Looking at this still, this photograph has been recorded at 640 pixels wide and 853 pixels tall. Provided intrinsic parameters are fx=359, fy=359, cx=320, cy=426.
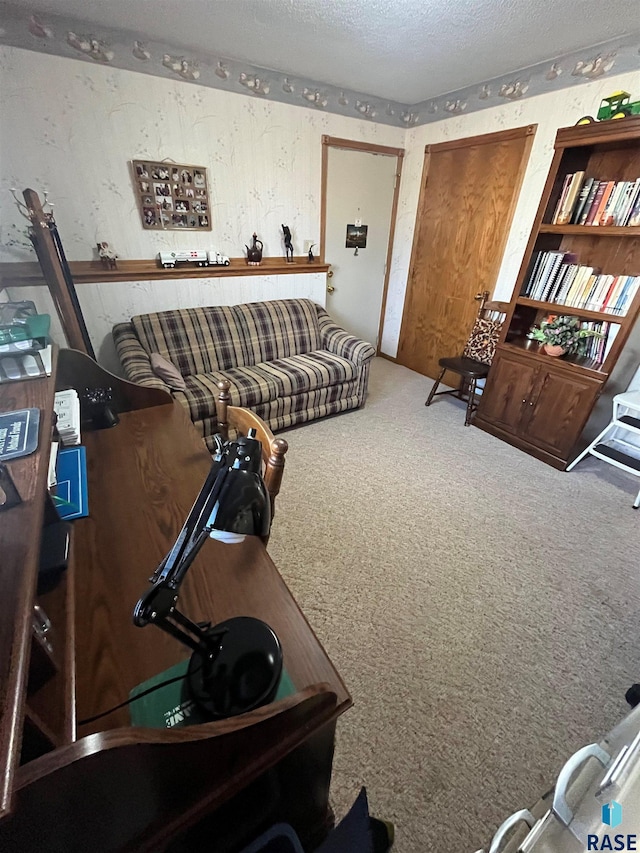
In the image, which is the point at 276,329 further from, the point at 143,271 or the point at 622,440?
the point at 622,440

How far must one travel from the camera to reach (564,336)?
2465 mm

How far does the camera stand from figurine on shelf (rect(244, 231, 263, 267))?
10.3 feet

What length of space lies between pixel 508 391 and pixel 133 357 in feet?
9.07

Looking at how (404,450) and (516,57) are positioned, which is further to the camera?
(404,450)

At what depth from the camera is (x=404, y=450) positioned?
2.72 m

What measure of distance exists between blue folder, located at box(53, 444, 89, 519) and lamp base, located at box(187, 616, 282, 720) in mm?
560

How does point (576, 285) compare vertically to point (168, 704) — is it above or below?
above

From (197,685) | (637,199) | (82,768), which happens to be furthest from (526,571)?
(637,199)

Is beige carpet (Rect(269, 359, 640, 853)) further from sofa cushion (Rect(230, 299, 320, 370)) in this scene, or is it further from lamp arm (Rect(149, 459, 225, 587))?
lamp arm (Rect(149, 459, 225, 587))

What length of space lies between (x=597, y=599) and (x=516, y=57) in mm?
3344

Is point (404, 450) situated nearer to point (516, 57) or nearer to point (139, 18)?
point (516, 57)

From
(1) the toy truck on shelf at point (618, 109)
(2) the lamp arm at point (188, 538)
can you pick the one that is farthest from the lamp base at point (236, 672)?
(1) the toy truck on shelf at point (618, 109)

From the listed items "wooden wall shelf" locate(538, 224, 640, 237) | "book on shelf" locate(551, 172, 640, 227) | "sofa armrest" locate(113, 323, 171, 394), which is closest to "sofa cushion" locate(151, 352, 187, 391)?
"sofa armrest" locate(113, 323, 171, 394)

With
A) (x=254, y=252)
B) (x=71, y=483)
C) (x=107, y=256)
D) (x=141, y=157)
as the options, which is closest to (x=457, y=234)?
(x=254, y=252)
